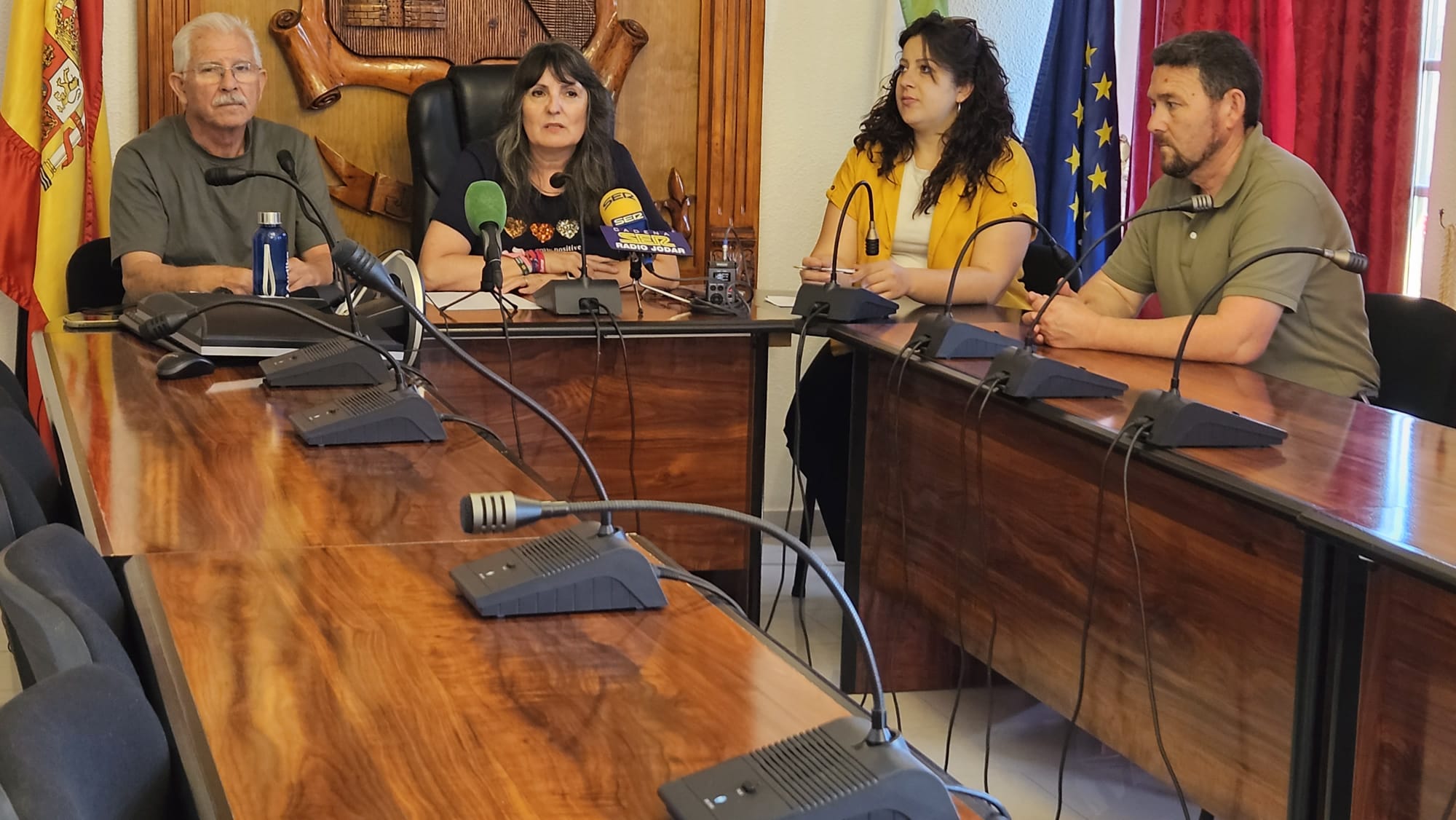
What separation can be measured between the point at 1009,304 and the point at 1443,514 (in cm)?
201

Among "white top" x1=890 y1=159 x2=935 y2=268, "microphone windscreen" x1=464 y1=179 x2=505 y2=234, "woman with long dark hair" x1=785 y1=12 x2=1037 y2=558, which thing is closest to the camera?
"microphone windscreen" x1=464 y1=179 x2=505 y2=234

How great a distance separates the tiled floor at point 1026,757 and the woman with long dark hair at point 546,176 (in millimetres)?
1053

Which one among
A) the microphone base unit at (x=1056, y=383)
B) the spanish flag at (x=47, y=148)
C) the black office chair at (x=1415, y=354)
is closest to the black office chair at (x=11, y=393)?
the spanish flag at (x=47, y=148)

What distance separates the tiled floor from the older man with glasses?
156 centimetres

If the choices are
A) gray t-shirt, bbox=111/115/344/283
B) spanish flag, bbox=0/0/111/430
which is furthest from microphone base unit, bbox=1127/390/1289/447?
spanish flag, bbox=0/0/111/430

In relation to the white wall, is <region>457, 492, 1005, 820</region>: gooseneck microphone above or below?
below

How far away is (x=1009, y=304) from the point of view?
12.2ft

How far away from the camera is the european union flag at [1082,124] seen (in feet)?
13.6

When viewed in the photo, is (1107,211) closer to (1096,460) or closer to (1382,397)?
(1382,397)

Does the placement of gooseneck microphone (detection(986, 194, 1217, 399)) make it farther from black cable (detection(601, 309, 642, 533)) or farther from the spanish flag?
the spanish flag

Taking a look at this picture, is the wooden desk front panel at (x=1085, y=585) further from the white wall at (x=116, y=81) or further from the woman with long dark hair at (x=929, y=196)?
the white wall at (x=116, y=81)

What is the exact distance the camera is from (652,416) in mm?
3209

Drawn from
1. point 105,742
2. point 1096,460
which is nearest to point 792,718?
point 105,742

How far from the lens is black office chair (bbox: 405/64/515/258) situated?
3904 mm
